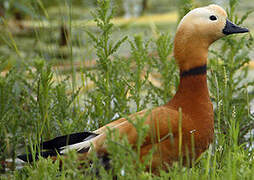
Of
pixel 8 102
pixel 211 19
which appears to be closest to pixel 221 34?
pixel 211 19

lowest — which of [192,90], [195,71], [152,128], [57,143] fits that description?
[57,143]

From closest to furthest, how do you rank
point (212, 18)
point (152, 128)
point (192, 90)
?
point (152, 128) < point (192, 90) < point (212, 18)

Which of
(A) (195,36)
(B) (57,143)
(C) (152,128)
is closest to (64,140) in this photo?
(B) (57,143)

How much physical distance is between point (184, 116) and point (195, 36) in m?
0.51

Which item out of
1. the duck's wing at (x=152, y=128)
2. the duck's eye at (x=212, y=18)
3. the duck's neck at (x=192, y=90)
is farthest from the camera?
the duck's eye at (x=212, y=18)

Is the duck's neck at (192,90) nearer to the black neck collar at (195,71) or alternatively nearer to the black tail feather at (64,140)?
the black neck collar at (195,71)

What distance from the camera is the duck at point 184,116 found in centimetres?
261

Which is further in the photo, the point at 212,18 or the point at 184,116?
the point at 212,18

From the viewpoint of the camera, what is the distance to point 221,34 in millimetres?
2914

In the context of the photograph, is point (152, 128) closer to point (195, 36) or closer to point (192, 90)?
point (192, 90)

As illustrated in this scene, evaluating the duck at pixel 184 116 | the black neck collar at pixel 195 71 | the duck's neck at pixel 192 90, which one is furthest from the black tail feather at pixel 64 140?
the black neck collar at pixel 195 71

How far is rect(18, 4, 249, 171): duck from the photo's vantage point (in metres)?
2.61

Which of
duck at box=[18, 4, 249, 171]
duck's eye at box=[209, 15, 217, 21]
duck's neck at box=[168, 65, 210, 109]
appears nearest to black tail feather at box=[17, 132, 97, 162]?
duck at box=[18, 4, 249, 171]

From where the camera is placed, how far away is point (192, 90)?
2.78 m
